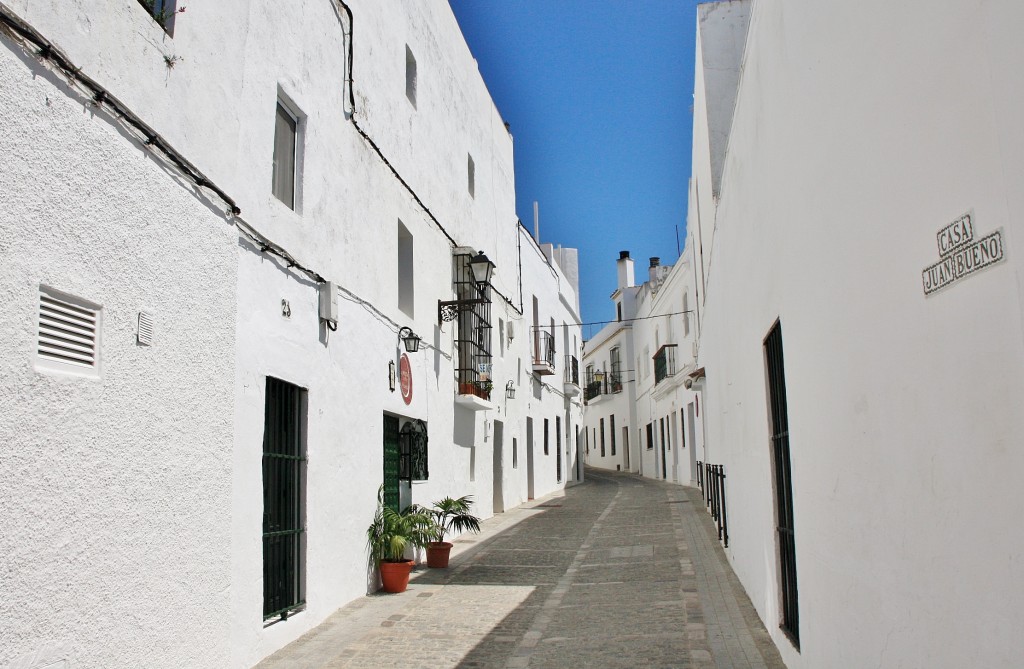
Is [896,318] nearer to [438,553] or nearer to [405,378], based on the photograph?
[405,378]

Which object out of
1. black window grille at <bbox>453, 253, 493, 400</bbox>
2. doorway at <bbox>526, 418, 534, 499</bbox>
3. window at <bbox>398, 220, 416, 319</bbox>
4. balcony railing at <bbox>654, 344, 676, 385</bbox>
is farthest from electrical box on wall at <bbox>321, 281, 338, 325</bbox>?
balcony railing at <bbox>654, 344, 676, 385</bbox>

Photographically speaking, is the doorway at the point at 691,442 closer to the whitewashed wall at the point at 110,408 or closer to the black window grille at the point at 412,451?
the black window grille at the point at 412,451

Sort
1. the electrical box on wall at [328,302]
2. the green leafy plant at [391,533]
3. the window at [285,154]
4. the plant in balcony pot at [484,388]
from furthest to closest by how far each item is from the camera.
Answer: the plant in balcony pot at [484,388] → the green leafy plant at [391,533] → the electrical box on wall at [328,302] → the window at [285,154]

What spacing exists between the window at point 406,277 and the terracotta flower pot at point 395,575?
3.21 meters

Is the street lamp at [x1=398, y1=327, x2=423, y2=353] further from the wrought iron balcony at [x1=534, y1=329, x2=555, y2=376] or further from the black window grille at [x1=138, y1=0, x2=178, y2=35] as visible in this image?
the wrought iron balcony at [x1=534, y1=329, x2=555, y2=376]

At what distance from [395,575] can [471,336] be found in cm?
593

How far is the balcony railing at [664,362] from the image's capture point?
1033 inches

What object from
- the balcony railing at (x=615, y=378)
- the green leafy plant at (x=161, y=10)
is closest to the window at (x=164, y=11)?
the green leafy plant at (x=161, y=10)

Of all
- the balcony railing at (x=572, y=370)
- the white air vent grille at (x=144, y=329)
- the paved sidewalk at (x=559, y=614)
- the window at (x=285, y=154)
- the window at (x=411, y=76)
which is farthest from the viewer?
the balcony railing at (x=572, y=370)

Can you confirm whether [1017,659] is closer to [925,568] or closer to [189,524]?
[925,568]

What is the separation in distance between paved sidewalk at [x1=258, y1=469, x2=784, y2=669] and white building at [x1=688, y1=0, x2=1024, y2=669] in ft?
3.95

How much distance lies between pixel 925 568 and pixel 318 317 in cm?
564

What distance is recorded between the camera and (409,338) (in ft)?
32.4

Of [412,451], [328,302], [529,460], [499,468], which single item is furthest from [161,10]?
[529,460]
